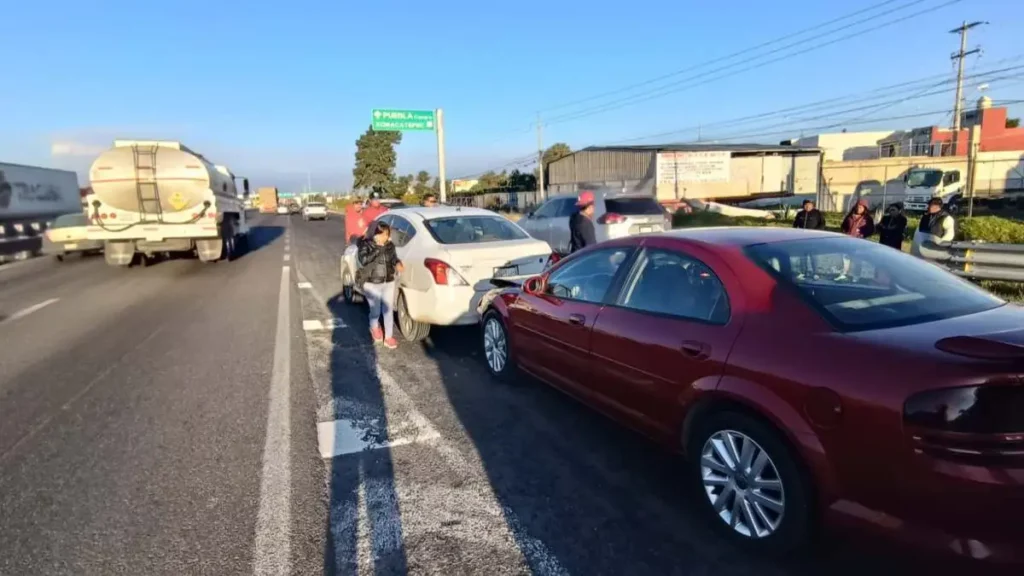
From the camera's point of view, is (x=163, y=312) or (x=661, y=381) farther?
(x=163, y=312)

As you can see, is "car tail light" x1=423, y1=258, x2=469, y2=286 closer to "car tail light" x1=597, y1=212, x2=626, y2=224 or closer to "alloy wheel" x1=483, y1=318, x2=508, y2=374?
"alloy wheel" x1=483, y1=318, x2=508, y2=374

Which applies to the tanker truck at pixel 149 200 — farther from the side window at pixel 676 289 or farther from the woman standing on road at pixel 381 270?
the side window at pixel 676 289

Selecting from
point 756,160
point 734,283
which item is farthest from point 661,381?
point 756,160

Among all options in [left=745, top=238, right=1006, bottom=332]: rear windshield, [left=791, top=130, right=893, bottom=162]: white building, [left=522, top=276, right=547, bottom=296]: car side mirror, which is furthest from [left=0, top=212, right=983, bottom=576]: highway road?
[left=791, top=130, right=893, bottom=162]: white building

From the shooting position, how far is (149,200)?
1368 centimetres

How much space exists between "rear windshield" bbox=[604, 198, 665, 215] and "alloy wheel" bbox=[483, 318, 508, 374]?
23.8 feet

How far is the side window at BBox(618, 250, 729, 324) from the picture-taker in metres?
3.23

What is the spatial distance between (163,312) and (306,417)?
580 centimetres

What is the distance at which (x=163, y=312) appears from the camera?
923cm

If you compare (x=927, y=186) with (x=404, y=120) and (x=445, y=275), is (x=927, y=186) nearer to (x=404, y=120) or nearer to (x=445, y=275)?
(x=404, y=120)

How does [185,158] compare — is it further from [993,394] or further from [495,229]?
[993,394]

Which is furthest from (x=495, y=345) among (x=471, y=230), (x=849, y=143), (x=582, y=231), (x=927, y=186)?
(x=849, y=143)

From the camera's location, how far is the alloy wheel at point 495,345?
18.0ft

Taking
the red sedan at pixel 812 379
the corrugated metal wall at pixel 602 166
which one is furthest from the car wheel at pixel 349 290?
the corrugated metal wall at pixel 602 166
